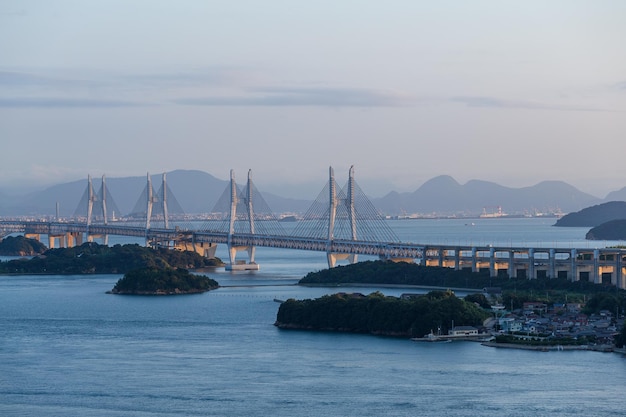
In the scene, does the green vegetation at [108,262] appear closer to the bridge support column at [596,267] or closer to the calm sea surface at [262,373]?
the bridge support column at [596,267]

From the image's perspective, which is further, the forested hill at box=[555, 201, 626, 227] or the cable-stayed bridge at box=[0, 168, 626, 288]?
the forested hill at box=[555, 201, 626, 227]

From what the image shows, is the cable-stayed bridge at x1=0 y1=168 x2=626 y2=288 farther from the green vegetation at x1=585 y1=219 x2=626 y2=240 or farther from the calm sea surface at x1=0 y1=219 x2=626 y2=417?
the green vegetation at x1=585 y1=219 x2=626 y2=240

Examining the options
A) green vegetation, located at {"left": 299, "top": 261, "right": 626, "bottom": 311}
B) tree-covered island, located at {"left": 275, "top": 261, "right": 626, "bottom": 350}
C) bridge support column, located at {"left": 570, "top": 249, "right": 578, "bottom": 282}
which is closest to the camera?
tree-covered island, located at {"left": 275, "top": 261, "right": 626, "bottom": 350}

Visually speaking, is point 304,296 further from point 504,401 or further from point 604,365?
point 504,401

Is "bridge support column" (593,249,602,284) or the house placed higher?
"bridge support column" (593,249,602,284)

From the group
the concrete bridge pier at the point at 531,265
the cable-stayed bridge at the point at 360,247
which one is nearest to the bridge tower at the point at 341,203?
the cable-stayed bridge at the point at 360,247

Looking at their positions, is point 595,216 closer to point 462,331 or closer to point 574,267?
point 574,267

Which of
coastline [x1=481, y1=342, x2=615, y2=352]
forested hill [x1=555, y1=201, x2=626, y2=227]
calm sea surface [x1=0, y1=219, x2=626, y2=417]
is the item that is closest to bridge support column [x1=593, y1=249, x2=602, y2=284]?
calm sea surface [x1=0, y1=219, x2=626, y2=417]

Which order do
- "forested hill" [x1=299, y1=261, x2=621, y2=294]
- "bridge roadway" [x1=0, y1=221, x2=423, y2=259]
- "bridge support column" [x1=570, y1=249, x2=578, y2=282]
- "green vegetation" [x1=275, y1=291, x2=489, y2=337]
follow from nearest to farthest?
"green vegetation" [x1=275, y1=291, x2=489, y2=337]
"forested hill" [x1=299, y1=261, x2=621, y2=294]
"bridge support column" [x1=570, y1=249, x2=578, y2=282]
"bridge roadway" [x1=0, y1=221, x2=423, y2=259]
